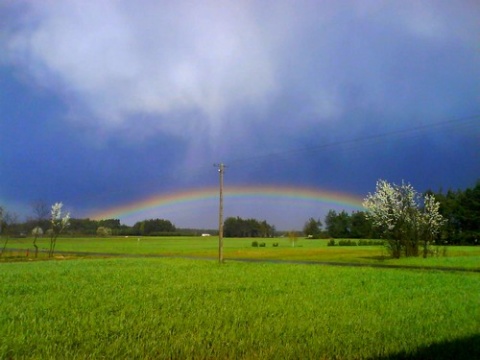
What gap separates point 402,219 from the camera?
56500mm

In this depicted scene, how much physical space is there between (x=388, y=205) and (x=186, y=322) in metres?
50.8

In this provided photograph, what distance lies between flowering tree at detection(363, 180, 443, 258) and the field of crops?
116 ft

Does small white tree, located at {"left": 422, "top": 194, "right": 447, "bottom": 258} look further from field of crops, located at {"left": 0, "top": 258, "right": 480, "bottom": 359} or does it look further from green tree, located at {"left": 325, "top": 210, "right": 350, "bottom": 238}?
green tree, located at {"left": 325, "top": 210, "right": 350, "bottom": 238}

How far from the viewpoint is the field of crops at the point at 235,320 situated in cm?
973

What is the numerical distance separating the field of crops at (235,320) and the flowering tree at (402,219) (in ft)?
116

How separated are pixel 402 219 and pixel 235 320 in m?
48.0

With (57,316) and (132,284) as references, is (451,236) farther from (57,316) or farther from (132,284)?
(57,316)

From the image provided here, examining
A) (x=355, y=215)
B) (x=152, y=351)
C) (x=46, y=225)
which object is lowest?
(x=152, y=351)

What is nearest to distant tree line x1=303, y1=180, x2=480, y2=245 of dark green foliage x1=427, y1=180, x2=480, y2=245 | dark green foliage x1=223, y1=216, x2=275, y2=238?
dark green foliage x1=427, y1=180, x2=480, y2=245

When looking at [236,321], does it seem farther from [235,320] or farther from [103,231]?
[103,231]

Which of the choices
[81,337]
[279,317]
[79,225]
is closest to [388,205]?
[279,317]

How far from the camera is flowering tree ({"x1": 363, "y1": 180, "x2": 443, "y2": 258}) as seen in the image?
Result: 2221 inches

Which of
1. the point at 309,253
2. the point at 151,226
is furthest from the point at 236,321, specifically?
the point at 151,226

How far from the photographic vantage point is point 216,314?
541 inches
